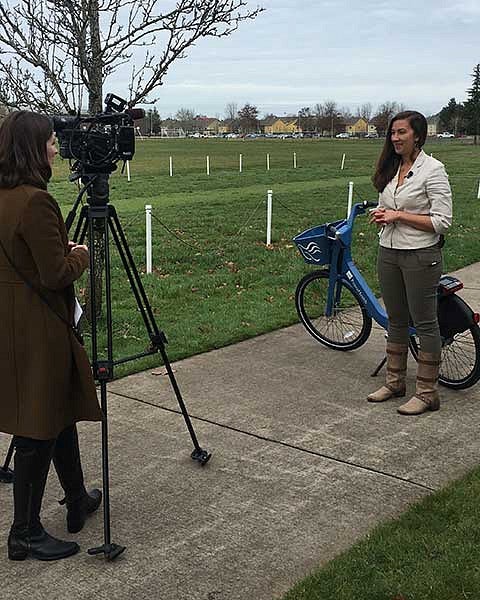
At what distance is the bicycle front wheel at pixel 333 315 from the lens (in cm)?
689

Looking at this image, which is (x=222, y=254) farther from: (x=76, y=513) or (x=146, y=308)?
(x=76, y=513)

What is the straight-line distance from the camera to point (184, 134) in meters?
113

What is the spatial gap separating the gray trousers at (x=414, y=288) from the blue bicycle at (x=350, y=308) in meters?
0.36

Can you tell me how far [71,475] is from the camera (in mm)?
3834

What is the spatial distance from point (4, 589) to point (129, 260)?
1.77 meters

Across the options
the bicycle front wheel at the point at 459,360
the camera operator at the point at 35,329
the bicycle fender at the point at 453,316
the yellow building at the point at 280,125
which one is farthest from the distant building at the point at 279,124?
the camera operator at the point at 35,329

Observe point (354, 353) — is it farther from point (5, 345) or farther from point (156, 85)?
point (5, 345)

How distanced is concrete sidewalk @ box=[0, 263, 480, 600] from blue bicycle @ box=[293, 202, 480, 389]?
0.33 meters

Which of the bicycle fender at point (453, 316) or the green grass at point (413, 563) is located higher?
the bicycle fender at point (453, 316)

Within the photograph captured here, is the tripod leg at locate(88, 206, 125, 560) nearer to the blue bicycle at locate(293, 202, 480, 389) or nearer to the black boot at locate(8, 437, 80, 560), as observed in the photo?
the black boot at locate(8, 437, 80, 560)

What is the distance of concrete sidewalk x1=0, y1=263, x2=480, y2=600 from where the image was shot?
11.5ft

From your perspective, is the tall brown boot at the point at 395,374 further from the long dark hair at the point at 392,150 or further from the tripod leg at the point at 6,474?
the tripod leg at the point at 6,474

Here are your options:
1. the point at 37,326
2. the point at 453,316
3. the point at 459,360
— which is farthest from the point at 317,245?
the point at 37,326

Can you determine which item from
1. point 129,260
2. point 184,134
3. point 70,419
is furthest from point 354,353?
point 184,134
